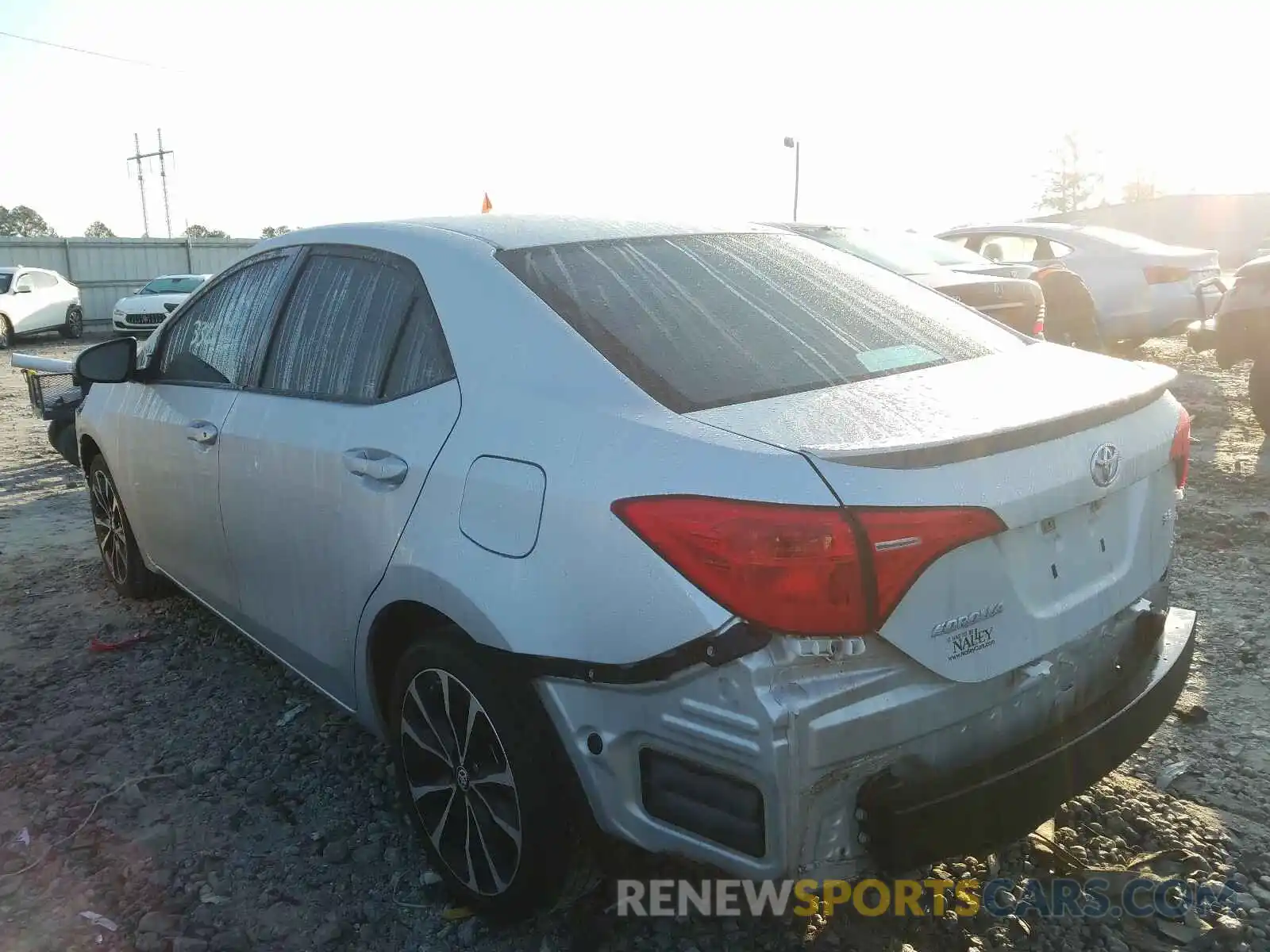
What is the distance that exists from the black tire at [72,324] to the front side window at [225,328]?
2152cm

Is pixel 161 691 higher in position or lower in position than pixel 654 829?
lower

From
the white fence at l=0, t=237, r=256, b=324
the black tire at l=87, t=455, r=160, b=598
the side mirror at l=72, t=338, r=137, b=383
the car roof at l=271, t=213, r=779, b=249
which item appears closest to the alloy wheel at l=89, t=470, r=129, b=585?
the black tire at l=87, t=455, r=160, b=598

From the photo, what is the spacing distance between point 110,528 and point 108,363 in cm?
116

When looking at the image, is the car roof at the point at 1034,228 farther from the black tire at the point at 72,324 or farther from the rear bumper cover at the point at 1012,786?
the black tire at the point at 72,324

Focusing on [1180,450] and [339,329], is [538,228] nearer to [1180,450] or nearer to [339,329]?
[339,329]

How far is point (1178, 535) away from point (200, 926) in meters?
4.63

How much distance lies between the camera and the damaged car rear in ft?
5.79

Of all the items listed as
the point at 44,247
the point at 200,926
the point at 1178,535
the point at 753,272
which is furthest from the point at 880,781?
the point at 44,247

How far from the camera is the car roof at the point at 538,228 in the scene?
2693mm

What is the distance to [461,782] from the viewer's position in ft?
7.83

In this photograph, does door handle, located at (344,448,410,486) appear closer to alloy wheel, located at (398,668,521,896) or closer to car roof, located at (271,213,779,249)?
alloy wheel, located at (398,668,521,896)

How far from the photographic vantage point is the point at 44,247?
2798 centimetres

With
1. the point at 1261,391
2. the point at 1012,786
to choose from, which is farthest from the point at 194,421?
the point at 1261,391

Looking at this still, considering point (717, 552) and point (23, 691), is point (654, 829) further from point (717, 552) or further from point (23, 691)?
point (23, 691)
